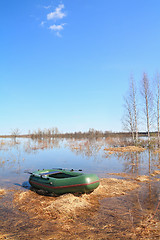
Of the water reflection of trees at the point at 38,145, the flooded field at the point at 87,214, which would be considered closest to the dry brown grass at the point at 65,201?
the flooded field at the point at 87,214

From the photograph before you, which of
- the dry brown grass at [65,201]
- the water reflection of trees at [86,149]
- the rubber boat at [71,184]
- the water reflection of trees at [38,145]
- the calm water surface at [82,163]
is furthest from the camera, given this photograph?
the water reflection of trees at [38,145]

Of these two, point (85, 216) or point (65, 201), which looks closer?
point (85, 216)

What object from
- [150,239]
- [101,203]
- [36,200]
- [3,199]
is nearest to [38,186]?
[36,200]

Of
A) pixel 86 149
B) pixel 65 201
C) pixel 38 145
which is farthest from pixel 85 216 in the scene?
pixel 38 145

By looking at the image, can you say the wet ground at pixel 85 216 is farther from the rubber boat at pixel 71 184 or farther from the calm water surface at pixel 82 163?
the calm water surface at pixel 82 163

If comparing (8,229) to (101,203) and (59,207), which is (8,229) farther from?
(101,203)

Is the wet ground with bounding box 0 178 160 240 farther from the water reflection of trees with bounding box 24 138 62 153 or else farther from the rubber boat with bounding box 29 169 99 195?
the water reflection of trees with bounding box 24 138 62 153

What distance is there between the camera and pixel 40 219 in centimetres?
531

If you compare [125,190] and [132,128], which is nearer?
[125,190]

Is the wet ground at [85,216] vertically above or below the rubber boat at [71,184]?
below

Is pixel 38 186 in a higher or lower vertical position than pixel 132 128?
lower

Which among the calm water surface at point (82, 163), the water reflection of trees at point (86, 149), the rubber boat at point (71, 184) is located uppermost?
the rubber boat at point (71, 184)

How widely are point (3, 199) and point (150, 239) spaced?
5788 mm

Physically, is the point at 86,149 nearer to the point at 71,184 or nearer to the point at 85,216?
the point at 71,184
